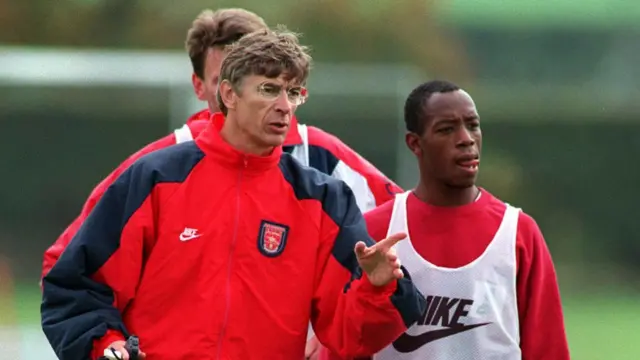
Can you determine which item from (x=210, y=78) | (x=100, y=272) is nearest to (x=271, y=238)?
(x=100, y=272)

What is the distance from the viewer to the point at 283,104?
4.54 meters

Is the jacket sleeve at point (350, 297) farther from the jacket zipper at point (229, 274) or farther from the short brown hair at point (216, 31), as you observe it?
the short brown hair at point (216, 31)

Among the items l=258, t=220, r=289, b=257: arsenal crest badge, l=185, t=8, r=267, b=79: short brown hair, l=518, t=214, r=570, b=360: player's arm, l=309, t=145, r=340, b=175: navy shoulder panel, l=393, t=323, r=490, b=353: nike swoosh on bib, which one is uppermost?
l=185, t=8, r=267, b=79: short brown hair

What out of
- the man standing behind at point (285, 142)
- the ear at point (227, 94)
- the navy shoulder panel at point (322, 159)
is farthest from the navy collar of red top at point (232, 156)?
the navy shoulder panel at point (322, 159)

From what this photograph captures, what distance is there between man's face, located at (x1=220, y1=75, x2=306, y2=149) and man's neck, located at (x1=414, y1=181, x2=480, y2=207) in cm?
71

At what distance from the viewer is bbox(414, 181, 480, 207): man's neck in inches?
198

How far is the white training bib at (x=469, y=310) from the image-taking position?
4816mm

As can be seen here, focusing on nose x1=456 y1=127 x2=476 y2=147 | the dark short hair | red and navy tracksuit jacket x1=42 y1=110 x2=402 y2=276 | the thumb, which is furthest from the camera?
red and navy tracksuit jacket x1=42 y1=110 x2=402 y2=276

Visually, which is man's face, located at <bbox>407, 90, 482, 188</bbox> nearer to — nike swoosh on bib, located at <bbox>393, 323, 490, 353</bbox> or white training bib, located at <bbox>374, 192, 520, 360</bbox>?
white training bib, located at <bbox>374, 192, 520, 360</bbox>

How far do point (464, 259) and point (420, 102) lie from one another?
593mm

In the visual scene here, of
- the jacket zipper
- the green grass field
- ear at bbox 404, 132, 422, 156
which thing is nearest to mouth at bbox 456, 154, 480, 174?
ear at bbox 404, 132, 422, 156

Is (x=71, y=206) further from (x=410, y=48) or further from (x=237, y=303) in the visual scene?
(x=237, y=303)

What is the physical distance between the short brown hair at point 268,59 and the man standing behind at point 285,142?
703 millimetres

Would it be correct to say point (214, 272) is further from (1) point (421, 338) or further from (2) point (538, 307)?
(2) point (538, 307)
